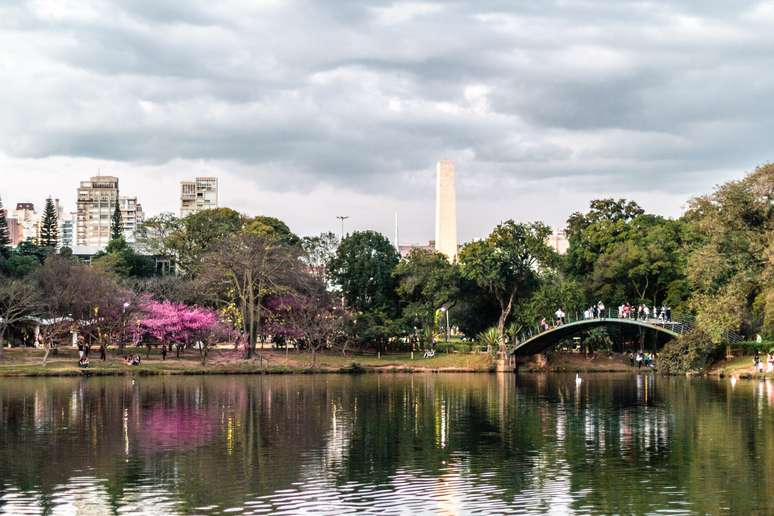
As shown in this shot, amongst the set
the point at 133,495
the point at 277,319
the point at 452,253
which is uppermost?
the point at 452,253

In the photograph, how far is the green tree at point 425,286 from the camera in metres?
95.4

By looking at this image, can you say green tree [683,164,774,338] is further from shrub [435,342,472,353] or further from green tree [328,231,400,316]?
green tree [328,231,400,316]

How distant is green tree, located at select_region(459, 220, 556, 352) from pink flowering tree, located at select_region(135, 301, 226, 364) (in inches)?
854

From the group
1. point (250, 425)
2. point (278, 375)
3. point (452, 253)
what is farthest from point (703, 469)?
point (452, 253)

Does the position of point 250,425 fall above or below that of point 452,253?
below

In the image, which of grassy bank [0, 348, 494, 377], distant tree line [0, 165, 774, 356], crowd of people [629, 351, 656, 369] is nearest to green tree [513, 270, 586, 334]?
distant tree line [0, 165, 774, 356]

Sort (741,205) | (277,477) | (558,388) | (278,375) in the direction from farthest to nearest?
(278,375) < (741,205) < (558,388) < (277,477)

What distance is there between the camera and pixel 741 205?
79562mm

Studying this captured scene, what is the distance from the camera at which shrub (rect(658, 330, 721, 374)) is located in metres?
83.8

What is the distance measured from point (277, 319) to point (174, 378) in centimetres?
1655

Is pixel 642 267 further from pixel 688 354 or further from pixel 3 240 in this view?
pixel 3 240

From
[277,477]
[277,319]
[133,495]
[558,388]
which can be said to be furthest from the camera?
[277,319]

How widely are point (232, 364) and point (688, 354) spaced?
3509cm

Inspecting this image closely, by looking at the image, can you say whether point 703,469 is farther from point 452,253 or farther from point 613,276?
point 452,253
